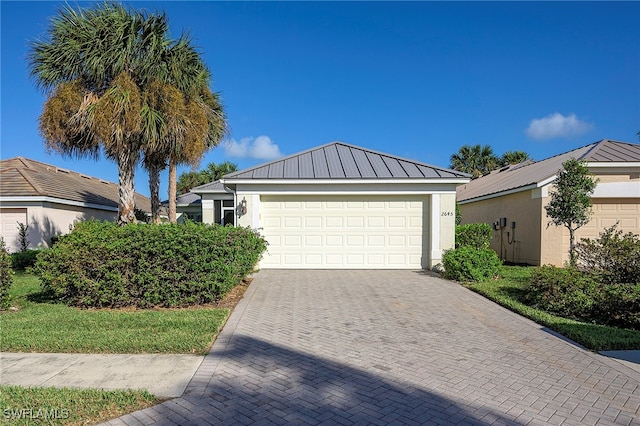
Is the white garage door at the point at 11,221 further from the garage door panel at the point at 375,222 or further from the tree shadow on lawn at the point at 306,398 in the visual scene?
the tree shadow on lawn at the point at 306,398

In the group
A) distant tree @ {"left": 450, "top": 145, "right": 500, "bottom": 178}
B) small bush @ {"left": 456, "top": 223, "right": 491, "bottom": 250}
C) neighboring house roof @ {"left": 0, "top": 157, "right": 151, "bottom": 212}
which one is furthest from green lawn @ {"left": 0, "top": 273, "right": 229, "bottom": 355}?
distant tree @ {"left": 450, "top": 145, "right": 500, "bottom": 178}

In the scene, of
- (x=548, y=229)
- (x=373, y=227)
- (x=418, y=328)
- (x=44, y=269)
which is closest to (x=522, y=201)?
(x=548, y=229)

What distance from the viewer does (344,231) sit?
1224 centimetres

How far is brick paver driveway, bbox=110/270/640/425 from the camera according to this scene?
334 centimetres

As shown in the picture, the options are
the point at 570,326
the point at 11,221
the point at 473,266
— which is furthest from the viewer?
the point at 11,221

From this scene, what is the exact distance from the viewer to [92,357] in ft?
15.1

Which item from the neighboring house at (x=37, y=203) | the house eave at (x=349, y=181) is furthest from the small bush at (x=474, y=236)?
the neighboring house at (x=37, y=203)

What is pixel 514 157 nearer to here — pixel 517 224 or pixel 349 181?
pixel 517 224

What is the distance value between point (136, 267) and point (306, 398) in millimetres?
4927

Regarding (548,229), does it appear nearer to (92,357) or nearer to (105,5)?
(92,357)

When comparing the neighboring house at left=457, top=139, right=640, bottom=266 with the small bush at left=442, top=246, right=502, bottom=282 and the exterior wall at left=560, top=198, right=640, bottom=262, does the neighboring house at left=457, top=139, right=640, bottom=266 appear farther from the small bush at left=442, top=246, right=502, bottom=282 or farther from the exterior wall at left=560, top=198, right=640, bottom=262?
the small bush at left=442, top=246, right=502, bottom=282

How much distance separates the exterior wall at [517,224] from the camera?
1282 cm

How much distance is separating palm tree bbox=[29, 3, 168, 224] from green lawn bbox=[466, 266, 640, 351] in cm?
971

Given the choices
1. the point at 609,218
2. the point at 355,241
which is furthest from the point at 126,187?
the point at 609,218
